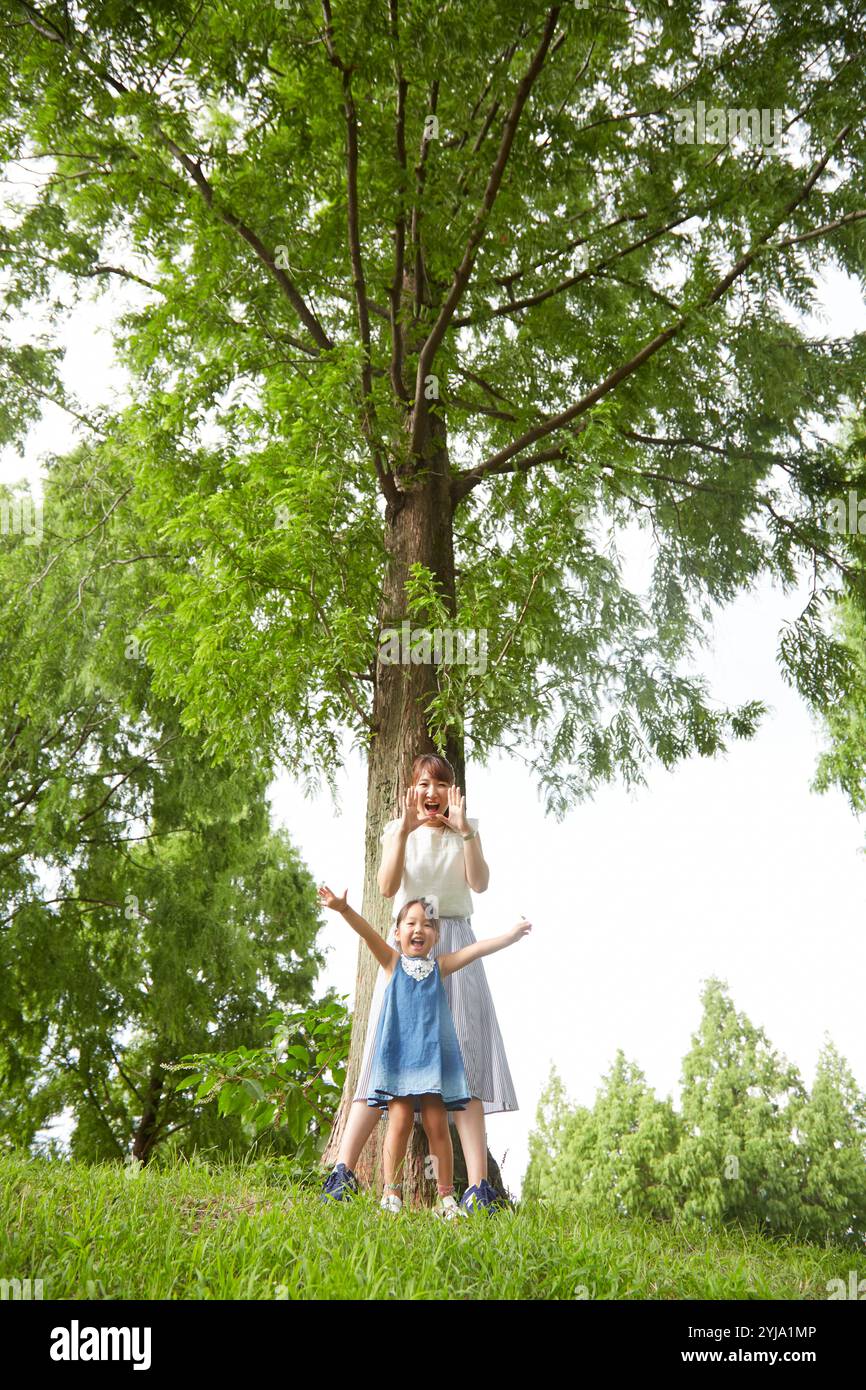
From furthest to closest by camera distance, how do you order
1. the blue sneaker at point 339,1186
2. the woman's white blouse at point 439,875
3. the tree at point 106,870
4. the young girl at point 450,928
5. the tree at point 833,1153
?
1. the tree at point 833,1153
2. the tree at point 106,870
3. the woman's white blouse at point 439,875
4. the young girl at point 450,928
5. the blue sneaker at point 339,1186

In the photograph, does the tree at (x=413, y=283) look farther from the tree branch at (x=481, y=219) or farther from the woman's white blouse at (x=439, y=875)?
the woman's white blouse at (x=439, y=875)

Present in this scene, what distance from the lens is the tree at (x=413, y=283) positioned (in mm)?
4984

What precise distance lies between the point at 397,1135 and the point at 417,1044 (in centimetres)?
34

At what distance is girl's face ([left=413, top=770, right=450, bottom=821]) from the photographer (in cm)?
452

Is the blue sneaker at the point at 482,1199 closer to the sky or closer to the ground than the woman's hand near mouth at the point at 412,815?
closer to the ground

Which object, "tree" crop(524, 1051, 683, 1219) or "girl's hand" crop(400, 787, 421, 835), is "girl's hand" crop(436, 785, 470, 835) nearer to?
"girl's hand" crop(400, 787, 421, 835)

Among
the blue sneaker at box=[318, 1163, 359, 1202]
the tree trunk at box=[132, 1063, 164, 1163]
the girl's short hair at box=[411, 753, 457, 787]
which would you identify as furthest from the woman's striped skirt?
the tree trunk at box=[132, 1063, 164, 1163]

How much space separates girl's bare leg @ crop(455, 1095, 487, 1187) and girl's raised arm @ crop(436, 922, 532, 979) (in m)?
0.52

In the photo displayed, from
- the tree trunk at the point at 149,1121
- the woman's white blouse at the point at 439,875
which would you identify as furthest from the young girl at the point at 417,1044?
the tree trunk at the point at 149,1121

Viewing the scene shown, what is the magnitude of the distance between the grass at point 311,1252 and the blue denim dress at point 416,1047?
415 millimetres

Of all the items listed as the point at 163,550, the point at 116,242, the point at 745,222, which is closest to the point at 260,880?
the point at 163,550

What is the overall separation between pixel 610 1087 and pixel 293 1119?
1537 centimetres

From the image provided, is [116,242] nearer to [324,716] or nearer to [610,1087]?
[324,716]
